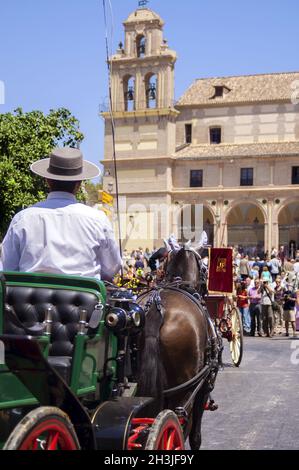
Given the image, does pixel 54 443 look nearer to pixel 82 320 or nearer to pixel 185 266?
pixel 82 320

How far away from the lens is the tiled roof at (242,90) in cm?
6031

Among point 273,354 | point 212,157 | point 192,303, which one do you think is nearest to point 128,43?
point 212,157

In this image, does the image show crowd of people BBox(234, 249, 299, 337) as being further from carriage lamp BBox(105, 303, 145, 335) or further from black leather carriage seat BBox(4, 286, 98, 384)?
black leather carriage seat BBox(4, 286, 98, 384)

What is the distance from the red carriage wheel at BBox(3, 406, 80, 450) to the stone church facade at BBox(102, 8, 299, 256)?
5207 cm

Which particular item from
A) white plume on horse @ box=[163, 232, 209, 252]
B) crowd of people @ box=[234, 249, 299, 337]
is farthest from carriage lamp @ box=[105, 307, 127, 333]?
crowd of people @ box=[234, 249, 299, 337]

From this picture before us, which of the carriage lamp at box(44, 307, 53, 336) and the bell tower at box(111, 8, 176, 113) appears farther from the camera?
the bell tower at box(111, 8, 176, 113)

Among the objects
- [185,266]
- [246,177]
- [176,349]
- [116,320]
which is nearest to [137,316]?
[116,320]

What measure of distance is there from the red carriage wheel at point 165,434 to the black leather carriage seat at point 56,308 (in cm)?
58

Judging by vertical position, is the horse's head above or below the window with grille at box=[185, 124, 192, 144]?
above

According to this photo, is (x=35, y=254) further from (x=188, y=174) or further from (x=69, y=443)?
(x=188, y=174)

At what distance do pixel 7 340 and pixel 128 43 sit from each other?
5979cm

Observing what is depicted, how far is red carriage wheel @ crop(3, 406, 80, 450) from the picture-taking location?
3.46m

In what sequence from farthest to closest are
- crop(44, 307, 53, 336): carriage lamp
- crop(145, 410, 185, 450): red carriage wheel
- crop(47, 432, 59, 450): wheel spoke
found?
crop(44, 307, 53, 336): carriage lamp, crop(145, 410, 185, 450): red carriage wheel, crop(47, 432, 59, 450): wheel spoke
